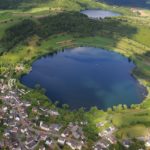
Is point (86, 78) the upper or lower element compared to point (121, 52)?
lower

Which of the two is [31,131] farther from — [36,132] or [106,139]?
[106,139]

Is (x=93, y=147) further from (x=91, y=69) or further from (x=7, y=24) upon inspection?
(x=7, y=24)

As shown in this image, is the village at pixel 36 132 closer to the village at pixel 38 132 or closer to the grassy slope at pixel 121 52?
the village at pixel 38 132

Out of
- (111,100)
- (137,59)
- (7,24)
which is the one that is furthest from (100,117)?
(7,24)

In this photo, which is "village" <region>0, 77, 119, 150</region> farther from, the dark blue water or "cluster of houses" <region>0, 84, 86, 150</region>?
the dark blue water

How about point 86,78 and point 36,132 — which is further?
point 86,78

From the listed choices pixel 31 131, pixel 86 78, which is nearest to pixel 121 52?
pixel 86 78

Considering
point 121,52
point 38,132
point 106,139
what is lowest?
point 106,139

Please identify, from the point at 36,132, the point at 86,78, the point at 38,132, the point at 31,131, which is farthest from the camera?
the point at 86,78
